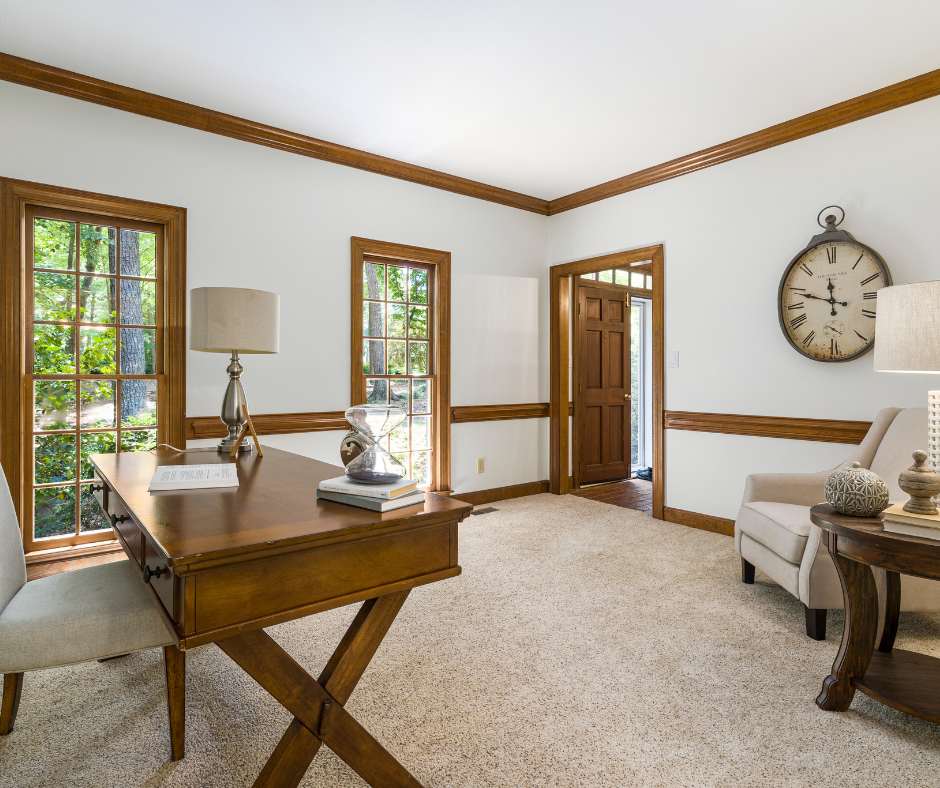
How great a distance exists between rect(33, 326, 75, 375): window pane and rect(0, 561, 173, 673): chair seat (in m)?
1.93

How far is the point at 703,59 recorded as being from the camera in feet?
9.47

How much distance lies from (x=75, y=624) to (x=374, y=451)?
2.97 ft

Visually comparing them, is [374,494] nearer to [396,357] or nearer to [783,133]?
[396,357]

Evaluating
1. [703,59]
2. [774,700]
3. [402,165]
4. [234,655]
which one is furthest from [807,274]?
[234,655]

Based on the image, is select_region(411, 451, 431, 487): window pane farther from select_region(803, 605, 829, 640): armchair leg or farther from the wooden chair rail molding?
select_region(803, 605, 829, 640): armchair leg

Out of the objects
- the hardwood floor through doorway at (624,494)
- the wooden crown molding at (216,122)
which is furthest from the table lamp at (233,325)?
the hardwood floor through doorway at (624,494)

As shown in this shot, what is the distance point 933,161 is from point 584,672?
3.22 m

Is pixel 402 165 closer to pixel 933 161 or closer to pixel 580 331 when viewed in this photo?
pixel 580 331

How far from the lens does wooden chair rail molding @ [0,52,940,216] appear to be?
3020 mm

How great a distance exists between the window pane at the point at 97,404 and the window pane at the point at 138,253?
673mm

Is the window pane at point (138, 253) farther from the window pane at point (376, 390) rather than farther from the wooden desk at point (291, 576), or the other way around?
the wooden desk at point (291, 576)

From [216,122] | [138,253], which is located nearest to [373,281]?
[216,122]

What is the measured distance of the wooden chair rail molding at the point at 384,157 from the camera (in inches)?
119

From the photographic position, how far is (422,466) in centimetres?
462
